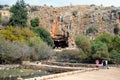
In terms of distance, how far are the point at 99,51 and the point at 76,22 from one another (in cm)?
4231

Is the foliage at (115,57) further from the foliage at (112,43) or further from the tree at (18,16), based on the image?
the tree at (18,16)

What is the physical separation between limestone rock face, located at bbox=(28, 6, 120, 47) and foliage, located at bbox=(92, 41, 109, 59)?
1359 inches

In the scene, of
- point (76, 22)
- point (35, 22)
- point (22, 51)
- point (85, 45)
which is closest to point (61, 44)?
point (76, 22)

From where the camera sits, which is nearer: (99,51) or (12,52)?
(12,52)

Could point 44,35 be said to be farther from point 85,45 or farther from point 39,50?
point 85,45

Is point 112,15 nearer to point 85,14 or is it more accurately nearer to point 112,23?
point 112,23

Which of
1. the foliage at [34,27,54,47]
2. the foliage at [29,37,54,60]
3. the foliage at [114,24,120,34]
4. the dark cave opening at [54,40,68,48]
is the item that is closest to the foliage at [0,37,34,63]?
the foliage at [29,37,54,60]

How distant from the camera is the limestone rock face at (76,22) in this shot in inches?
3317

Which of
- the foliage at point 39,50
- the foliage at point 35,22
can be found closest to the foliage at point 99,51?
the foliage at point 39,50

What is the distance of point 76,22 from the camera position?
290 feet

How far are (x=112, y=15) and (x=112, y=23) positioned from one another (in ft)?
7.19

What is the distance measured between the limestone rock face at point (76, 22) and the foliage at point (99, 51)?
113 feet

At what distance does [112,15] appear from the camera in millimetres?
84250

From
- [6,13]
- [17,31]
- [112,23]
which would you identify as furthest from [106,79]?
[6,13]
